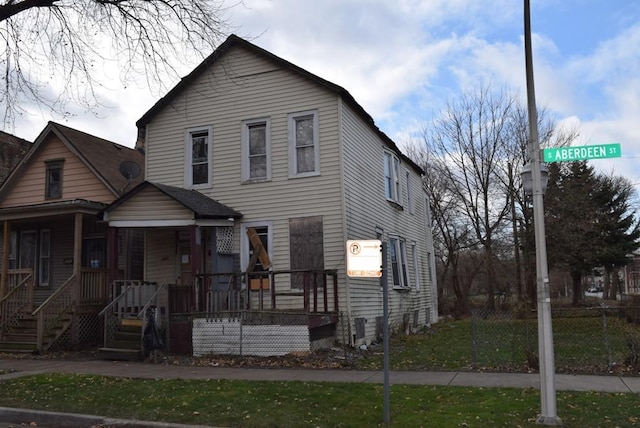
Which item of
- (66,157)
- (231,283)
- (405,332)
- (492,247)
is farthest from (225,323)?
(492,247)

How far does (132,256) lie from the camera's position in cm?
1759

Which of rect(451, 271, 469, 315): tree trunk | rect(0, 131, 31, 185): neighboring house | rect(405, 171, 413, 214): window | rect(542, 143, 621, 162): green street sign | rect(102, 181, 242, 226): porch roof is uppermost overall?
rect(0, 131, 31, 185): neighboring house

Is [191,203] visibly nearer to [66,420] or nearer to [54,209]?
[54,209]

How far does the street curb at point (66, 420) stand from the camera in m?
7.14

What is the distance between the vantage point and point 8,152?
2441cm

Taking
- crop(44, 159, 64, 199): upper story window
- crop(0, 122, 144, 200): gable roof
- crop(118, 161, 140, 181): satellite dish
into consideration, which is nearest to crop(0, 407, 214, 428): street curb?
crop(0, 122, 144, 200): gable roof

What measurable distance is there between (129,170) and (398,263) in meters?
9.58

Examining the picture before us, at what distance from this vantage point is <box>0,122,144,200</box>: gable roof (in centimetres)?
1764

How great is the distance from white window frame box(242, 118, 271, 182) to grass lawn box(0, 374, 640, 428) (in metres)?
6.90

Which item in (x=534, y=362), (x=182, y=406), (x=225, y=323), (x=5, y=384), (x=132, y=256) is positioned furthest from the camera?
(x=132, y=256)

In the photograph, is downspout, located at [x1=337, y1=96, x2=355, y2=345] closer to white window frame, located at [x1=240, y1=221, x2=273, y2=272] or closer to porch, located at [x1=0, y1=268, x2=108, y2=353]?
white window frame, located at [x1=240, y1=221, x2=273, y2=272]

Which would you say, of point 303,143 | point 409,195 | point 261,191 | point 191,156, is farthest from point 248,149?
point 409,195

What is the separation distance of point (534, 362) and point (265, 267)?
695cm

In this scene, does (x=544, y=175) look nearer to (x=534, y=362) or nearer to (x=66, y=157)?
(x=534, y=362)
